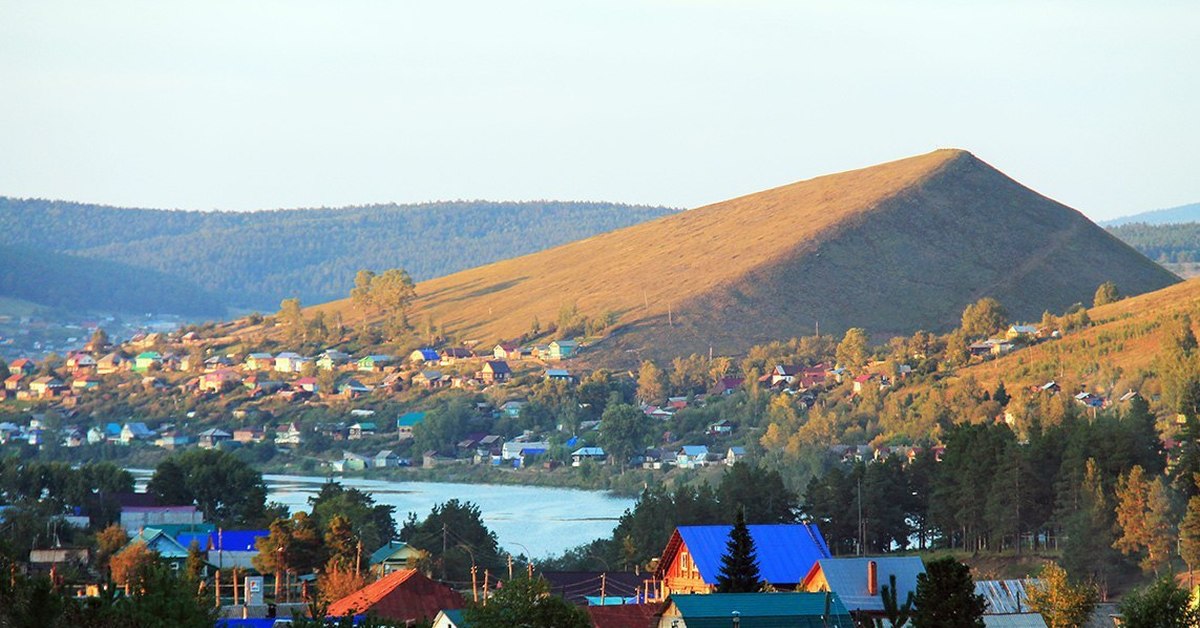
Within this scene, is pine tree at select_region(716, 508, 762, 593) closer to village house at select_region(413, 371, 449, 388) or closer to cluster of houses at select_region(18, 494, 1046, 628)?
cluster of houses at select_region(18, 494, 1046, 628)

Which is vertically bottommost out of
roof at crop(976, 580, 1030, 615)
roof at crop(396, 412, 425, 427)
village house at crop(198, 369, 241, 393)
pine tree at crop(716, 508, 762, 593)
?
roof at crop(976, 580, 1030, 615)

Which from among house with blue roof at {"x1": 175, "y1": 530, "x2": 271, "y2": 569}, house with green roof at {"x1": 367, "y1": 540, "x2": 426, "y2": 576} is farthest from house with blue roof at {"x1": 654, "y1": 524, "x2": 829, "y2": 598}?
house with blue roof at {"x1": 175, "y1": 530, "x2": 271, "y2": 569}

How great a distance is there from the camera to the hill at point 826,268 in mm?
152875

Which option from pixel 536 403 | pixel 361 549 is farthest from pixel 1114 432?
pixel 536 403

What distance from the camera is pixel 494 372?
481 ft

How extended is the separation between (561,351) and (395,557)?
88.2 m

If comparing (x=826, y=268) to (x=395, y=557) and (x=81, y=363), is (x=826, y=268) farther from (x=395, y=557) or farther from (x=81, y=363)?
(x=395, y=557)

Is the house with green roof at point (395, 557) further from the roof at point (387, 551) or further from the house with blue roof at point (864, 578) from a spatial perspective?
the house with blue roof at point (864, 578)

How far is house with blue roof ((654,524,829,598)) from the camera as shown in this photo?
162ft

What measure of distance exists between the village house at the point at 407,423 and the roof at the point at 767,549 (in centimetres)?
7904

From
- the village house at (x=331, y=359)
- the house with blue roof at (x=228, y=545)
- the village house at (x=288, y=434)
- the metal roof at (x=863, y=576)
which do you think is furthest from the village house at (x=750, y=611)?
the village house at (x=331, y=359)

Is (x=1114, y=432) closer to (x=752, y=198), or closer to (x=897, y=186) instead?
(x=897, y=186)

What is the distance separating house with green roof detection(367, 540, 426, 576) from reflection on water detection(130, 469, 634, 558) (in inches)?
462

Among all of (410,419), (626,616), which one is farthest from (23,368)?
(626,616)
